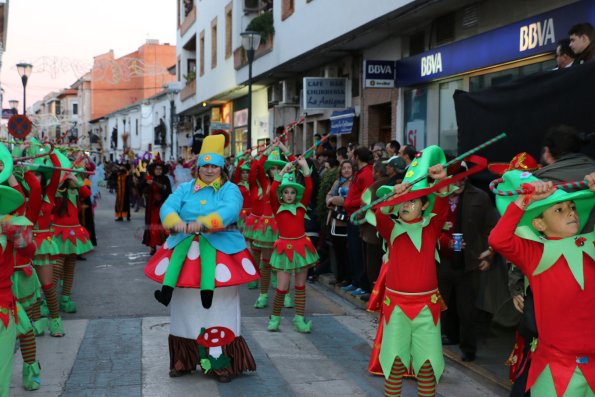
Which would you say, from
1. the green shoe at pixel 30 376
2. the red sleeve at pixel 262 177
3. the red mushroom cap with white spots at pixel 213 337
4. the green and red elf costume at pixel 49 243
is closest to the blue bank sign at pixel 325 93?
the red sleeve at pixel 262 177

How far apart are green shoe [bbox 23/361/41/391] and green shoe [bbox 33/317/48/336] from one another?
5.56 ft

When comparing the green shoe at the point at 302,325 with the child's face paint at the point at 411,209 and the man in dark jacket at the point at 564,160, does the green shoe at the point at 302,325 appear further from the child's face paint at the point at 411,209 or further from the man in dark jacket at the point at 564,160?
→ the man in dark jacket at the point at 564,160

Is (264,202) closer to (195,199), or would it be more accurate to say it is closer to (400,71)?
(195,199)

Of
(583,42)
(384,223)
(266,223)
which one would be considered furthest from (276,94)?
(384,223)

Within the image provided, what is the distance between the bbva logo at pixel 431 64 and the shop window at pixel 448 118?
1.19 feet

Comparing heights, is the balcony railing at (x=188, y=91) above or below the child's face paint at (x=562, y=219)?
above

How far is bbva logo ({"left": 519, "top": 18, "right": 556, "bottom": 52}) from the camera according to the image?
9.46m

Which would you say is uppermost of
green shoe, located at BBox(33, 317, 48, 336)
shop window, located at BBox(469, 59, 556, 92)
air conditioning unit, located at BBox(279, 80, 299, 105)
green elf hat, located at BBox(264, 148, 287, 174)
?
air conditioning unit, located at BBox(279, 80, 299, 105)

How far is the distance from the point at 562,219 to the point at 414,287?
4.52 ft

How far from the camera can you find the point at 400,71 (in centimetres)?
1468

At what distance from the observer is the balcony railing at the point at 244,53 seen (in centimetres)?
2256

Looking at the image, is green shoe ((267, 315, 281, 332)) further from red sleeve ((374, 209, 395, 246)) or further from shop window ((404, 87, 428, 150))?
shop window ((404, 87, 428, 150))

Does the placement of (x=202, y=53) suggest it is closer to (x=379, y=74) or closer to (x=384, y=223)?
(x=379, y=74)

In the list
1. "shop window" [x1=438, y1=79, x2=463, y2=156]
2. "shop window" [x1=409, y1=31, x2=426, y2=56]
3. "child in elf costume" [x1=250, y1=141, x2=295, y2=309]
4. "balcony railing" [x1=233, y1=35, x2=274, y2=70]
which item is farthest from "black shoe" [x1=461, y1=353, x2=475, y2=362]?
"balcony railing" [x1=233, y1=35, x2=274, y2=70]
